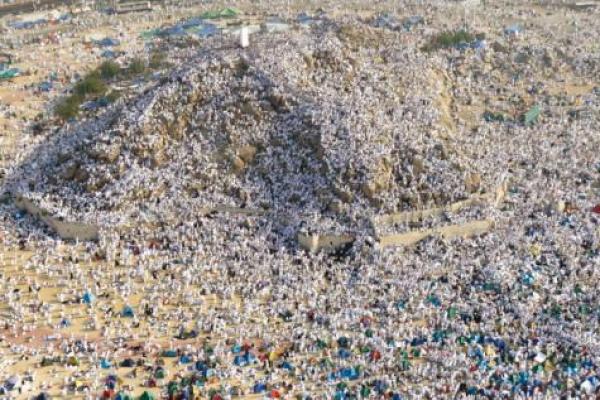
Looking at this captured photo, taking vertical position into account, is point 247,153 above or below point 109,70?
below

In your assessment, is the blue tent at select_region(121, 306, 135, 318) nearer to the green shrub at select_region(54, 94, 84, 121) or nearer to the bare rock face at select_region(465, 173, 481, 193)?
the bare rock face at select_region(465, 173, 481, 193)

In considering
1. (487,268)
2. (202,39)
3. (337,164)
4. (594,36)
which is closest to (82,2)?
(202,39)

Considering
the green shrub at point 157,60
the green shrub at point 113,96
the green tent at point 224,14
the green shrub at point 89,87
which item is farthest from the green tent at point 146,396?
the green tent at point 224,14

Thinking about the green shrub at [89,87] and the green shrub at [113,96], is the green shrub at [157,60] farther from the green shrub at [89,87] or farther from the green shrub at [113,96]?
the green shrub at [113,96]

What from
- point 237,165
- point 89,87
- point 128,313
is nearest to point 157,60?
point 89,87

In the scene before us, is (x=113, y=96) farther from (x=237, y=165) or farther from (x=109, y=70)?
(x=237, y=165)

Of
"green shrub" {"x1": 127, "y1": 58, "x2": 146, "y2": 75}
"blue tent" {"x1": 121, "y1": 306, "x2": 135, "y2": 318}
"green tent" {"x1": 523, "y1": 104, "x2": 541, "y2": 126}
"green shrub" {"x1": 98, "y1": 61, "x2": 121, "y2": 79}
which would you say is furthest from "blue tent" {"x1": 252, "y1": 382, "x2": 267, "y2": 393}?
"green shrub" {"x1": 98, "y1": 61, "x2": 121, "y2": 79}
